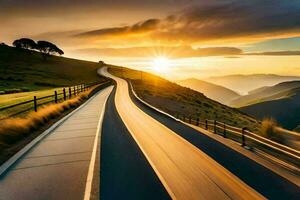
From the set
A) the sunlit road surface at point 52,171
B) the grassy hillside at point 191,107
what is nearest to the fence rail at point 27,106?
the sunlit road surface at point 52,171

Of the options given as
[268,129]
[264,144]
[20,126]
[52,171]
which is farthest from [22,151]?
[268,129]

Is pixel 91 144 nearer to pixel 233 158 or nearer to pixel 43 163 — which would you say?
pixel 43 163

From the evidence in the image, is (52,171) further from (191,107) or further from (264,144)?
(191,107)

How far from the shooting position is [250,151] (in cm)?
1606

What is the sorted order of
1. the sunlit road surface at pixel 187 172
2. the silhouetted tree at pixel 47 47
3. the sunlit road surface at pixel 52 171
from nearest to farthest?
1. the sunlit road surface at pixel 52 171
2. the sunlit road surface at pixel 187 172
3. the silhouetted tree at pixel 47 47

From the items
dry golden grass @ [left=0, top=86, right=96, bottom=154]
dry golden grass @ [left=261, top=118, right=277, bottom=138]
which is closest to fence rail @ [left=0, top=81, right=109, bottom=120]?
dry golden grass @ [left=0, top=86, right=96, bottom=154]

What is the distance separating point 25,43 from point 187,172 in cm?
16437

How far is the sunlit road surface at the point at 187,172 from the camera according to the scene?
9930 mm

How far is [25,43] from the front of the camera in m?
164

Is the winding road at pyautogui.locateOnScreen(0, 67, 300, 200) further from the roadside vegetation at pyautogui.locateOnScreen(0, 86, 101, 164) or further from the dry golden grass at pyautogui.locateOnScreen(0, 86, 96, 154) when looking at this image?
the dry golden grass at pyautogui.locateOnScreen(0, 86, 96, 154)

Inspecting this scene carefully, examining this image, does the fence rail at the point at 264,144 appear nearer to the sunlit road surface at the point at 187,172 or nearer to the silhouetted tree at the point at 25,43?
the sunlit road surface at the point at 187,172

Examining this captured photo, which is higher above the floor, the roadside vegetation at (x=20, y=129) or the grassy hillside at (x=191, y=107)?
the roadside vegetation at (x=20, y=129)

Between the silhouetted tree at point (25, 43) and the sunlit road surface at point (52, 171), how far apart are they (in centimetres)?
15310

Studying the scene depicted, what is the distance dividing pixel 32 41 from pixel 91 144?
516 feet
